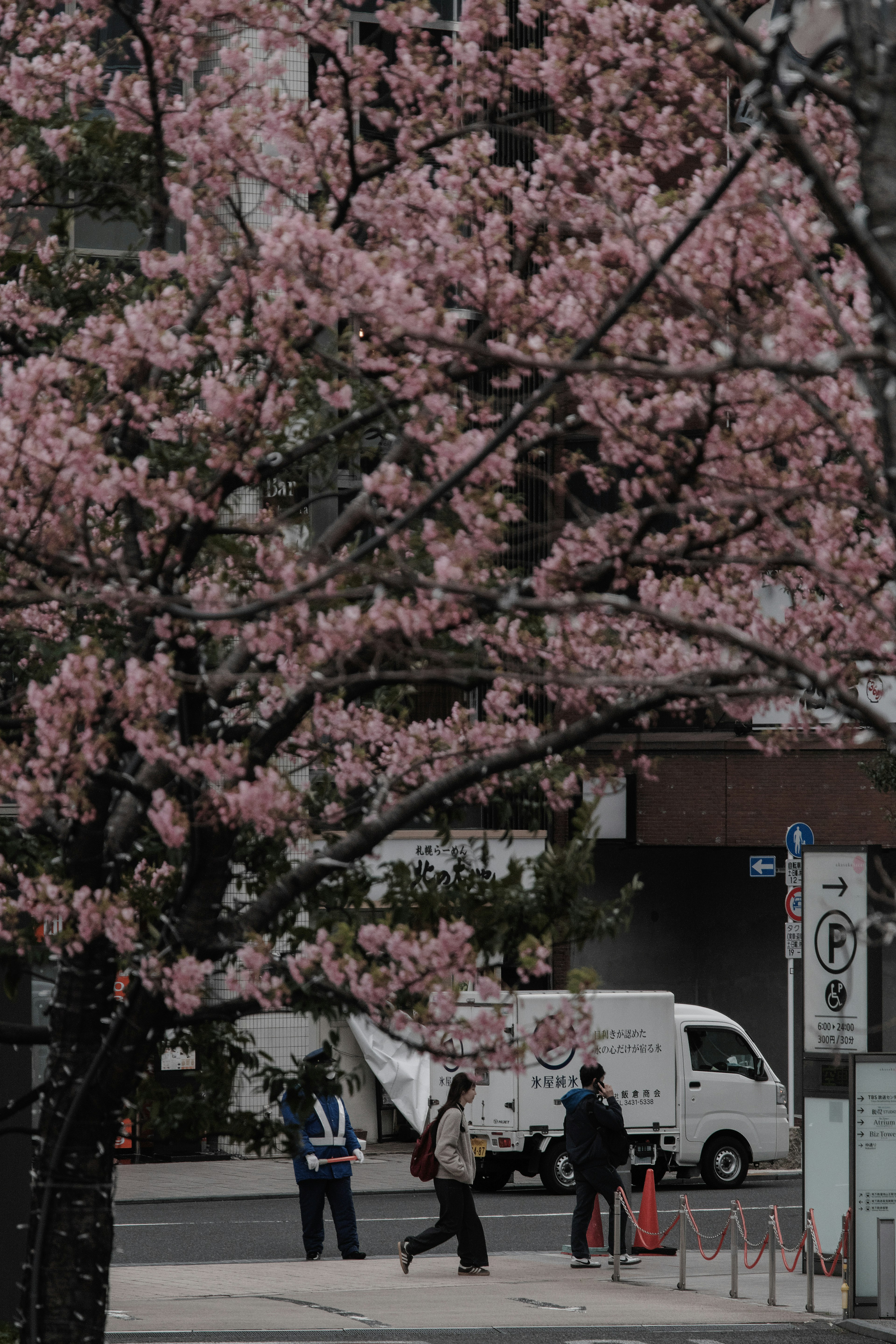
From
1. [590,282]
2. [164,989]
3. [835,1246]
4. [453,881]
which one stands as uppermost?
[590,282]

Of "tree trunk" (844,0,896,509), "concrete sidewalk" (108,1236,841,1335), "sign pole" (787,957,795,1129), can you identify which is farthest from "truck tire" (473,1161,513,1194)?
"tree trunk" (844,0,896,509)

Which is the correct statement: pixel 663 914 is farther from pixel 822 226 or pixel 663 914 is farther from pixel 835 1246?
pixel 822 226

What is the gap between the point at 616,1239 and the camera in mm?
16141

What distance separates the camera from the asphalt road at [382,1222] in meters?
18.5

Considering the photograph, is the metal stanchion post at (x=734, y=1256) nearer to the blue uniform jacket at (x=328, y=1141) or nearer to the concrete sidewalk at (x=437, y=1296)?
the concrete sidewalk at (x=437, y=1296)

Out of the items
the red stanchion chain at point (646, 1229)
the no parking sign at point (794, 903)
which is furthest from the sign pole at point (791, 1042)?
the red stanchion chain at point (646, 1229)

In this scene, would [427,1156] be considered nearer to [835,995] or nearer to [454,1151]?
[454,1151]

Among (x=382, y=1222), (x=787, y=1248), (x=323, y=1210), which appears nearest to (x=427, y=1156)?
(x=323, y=1210)

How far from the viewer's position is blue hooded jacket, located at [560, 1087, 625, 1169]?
16.5m

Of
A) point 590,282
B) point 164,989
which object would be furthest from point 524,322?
point 164,989

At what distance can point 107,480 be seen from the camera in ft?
24.5

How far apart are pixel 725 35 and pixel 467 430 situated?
302 centimetres

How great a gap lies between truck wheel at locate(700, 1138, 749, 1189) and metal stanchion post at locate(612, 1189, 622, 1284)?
7.34 meters

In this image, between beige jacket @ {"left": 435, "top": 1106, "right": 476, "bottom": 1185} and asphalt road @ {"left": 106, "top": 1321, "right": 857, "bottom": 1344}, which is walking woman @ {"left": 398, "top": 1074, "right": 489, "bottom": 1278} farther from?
asphalt road @ {"left": 106, "top": 1321, "right": 857, "bottom": 1344}
